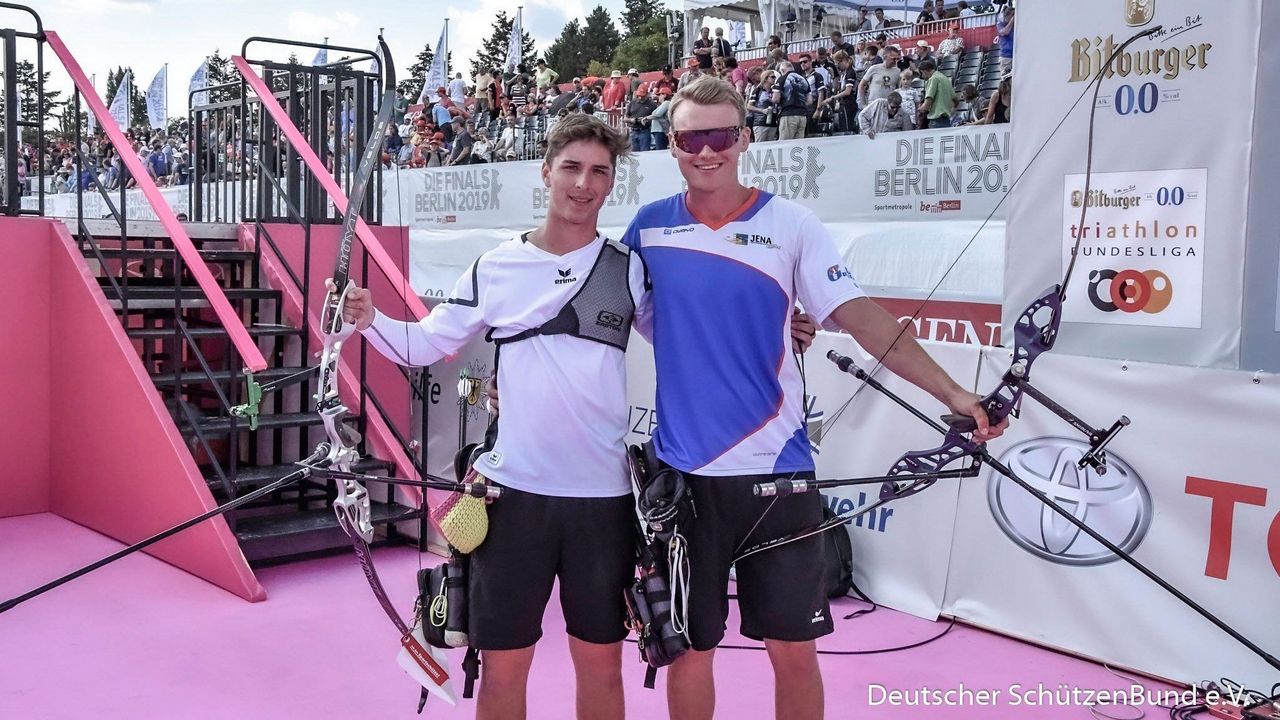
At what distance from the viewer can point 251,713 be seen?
360 centimetres

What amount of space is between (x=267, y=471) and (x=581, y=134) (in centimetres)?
349

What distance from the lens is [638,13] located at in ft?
223

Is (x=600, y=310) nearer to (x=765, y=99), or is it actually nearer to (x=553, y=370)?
(x=553, y=370)

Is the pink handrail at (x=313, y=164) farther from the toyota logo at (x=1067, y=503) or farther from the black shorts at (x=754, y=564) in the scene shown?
the black shorts at (x=754, y=564)

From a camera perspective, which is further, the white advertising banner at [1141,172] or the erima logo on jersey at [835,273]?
the white advertising banner at [1141,172]

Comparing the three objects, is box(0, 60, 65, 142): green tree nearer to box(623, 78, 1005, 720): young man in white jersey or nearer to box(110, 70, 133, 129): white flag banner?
box(110, 70, 133, 129): white flag banner

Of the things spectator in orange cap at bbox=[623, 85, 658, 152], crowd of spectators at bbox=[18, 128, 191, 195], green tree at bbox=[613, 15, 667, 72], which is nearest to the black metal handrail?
spectator in orange cap at bbox=[623, 85, 658, 152]

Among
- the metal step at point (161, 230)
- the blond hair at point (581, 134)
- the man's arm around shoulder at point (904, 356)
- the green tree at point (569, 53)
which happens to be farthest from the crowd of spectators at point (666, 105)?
the green tree at point (569, 53)

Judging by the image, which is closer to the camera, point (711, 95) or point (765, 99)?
point (711, 95)

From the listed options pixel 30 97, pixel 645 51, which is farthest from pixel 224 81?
pixel 645 51

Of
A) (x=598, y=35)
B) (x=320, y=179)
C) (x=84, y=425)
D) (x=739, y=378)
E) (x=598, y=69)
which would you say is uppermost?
(x=598, y=35)

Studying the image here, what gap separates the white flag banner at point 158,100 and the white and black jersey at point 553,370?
75.5 feet

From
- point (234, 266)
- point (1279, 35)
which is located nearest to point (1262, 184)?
point (1279, 35)

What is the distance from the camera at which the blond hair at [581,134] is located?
2.65 metres
